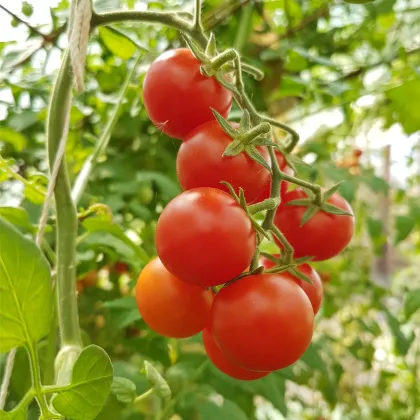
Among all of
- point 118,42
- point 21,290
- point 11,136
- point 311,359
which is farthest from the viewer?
point 11,136

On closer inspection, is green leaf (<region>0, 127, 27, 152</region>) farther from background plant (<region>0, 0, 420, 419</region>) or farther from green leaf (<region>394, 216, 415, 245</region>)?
green leaf (<region>394, 216, 415, 245</region>)

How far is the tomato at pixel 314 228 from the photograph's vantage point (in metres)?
0.47

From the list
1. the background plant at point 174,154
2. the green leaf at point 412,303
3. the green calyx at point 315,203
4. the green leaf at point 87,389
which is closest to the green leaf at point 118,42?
the background plant at point 174,154

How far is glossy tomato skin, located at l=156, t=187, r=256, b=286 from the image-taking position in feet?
1.20

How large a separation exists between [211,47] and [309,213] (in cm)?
16

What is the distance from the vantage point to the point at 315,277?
0.46m

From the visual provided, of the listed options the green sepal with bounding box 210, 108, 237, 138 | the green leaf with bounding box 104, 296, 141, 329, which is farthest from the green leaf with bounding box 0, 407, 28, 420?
the green leaf with bounding box 104, 296, 141, 329

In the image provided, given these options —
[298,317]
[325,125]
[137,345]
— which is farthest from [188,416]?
[325,125]

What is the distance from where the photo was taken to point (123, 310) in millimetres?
717

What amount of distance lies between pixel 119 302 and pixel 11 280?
396mm

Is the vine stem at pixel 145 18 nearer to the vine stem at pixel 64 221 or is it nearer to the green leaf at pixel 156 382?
the vine stem at pixel 64 221

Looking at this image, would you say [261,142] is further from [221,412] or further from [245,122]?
[221,412]

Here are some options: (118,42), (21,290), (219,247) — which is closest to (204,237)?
(219,247)

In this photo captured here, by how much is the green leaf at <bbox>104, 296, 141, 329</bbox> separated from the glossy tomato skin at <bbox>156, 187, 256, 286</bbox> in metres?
0.33
